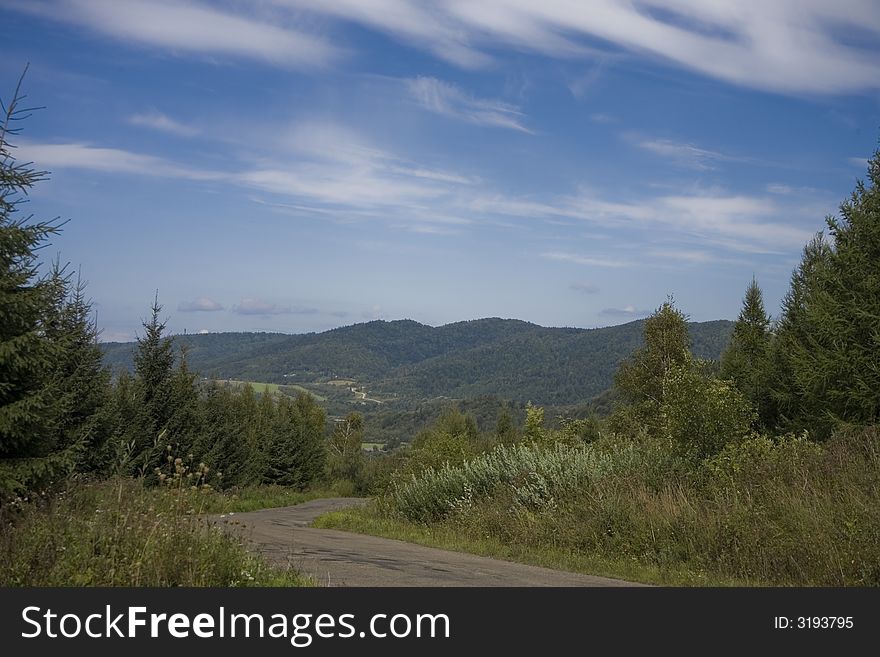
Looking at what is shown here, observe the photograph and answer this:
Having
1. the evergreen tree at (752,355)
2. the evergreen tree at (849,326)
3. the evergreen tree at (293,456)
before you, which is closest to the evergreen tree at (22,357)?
the evergreen tree at (849,326)

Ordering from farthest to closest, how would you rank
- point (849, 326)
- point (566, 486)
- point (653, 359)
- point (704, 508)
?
point (653, 359)
point (849, 326)
point (566, 486)
point (704, 508)

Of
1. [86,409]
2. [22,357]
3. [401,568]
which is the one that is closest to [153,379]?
[86,409]

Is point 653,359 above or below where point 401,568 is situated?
above

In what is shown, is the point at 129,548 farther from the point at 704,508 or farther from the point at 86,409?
the point at 86,409

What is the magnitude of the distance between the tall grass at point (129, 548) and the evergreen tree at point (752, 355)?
3262 centimetres

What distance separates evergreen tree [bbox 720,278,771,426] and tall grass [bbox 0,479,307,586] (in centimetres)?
3262

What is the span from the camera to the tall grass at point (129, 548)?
244 inches

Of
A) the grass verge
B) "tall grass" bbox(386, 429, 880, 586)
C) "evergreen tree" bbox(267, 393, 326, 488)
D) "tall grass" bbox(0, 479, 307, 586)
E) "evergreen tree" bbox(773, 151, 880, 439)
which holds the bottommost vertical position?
"evergreen tree" bbox(267, 393, 326, 488)

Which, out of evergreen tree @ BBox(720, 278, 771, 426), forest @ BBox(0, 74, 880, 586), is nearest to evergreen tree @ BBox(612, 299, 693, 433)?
evergreen tree @ BBox(720, 278, 771, 426)

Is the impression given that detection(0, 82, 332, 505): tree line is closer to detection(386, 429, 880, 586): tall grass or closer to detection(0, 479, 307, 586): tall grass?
detection(0, 479, 307, 586): tall grass

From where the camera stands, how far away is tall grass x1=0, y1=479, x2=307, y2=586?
6.20 metres

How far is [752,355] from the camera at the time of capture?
45.9 metres

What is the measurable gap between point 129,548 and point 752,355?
4527 cm

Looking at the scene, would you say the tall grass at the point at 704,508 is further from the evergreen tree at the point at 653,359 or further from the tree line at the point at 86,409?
the evergreen tree at the point at 653,359
